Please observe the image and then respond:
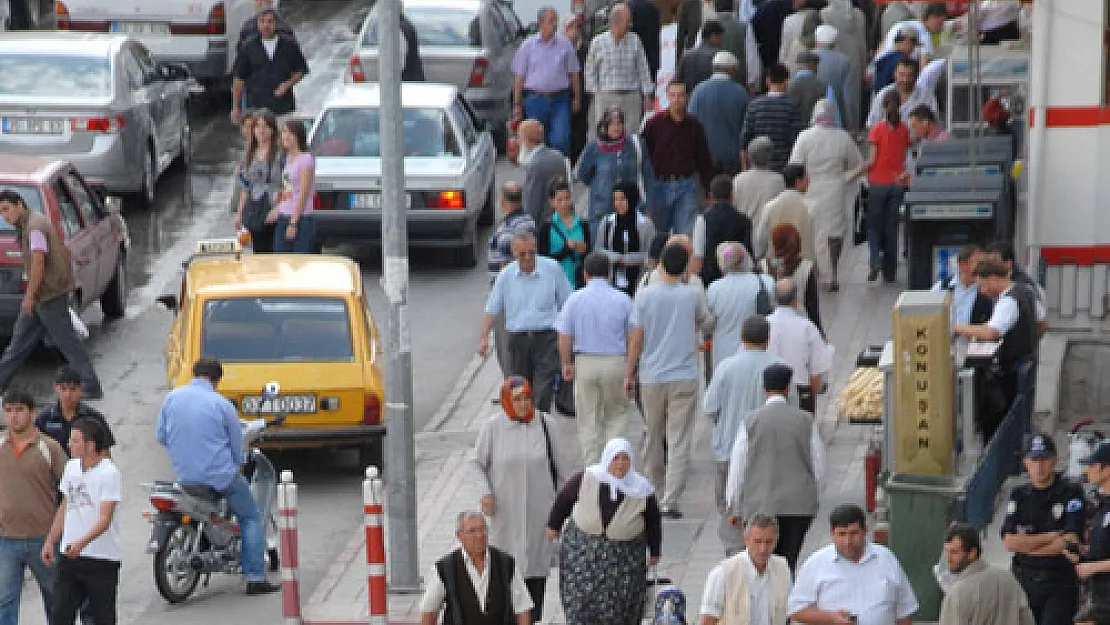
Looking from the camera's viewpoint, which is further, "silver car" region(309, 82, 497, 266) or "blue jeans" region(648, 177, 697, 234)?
"silver car" region(309, 82, 497, 266)

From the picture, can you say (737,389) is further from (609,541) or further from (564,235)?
(564,235)

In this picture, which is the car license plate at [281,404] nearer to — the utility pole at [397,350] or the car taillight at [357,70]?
the utility pole at [397,350]

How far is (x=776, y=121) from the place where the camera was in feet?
67.9

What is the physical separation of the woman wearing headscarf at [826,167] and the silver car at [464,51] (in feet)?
22.6

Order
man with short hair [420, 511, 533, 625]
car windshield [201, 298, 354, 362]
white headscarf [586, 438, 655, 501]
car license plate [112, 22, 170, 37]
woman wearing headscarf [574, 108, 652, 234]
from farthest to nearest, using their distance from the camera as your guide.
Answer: car license plate [112, 22, 170, 37], woman wearing headscarf [574, 108, 652, 234], car windshield [201, 298, 354, 362], white headscarf [586, 438, 655, 501], man with short hair [420, 511, 533, 625]

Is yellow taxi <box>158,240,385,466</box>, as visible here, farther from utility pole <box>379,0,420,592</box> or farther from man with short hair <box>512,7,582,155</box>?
man with short hair <box>512,7,582,155</box>

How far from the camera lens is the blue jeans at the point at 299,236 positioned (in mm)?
20078

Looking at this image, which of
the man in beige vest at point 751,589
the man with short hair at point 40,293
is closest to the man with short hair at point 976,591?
the man in beige vest at point 751,589

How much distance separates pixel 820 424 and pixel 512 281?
2552 mm

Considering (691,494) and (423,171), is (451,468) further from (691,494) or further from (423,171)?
(423,171)

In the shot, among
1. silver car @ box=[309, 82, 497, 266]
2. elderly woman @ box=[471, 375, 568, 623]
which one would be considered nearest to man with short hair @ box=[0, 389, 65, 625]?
elderly woman @ box=[471, 375, 568, 623]

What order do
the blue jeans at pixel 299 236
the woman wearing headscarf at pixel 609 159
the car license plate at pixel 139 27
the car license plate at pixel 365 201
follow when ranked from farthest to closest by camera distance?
the car license plate at pixel 139 27
the car license plate at pixel 365 201
the blue jeans at pixel 299 236
the woman wearing headscarf at pixel 609 159

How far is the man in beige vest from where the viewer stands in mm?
11375

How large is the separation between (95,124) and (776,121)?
21.1 ft
